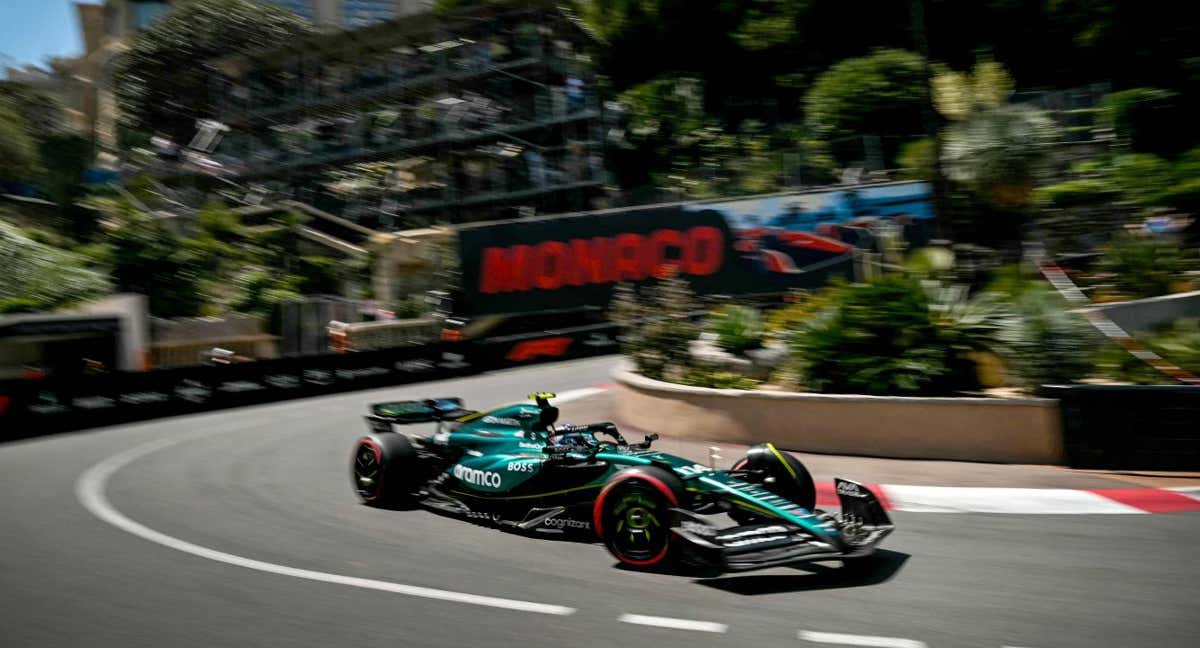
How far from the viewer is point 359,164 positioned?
38438 mm

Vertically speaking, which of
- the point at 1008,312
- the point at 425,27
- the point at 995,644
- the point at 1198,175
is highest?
the point at 425,27

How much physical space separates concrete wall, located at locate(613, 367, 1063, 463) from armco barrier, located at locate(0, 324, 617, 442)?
9325 millimetres

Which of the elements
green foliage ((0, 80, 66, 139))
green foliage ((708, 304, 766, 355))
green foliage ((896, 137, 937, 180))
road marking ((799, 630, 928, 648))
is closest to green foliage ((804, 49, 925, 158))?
green foliage ((896, 137, 937, 180))

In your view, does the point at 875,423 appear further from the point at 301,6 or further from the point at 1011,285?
the point at 301,6

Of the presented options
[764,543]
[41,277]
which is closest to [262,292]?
[41,277]

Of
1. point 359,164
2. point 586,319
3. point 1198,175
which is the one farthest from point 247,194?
point 1198,175

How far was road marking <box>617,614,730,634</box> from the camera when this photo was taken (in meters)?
6.20

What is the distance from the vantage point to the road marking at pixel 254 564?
268 inches

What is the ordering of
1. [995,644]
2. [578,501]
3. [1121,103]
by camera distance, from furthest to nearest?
[1121,103] → [578,501] → [995,644]

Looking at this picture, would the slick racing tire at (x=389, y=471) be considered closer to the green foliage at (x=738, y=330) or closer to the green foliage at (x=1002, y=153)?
the green foliage at (x=738, y=330)

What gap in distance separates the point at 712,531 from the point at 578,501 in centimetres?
155

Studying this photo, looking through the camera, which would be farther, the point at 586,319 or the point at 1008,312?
the point at 586,319

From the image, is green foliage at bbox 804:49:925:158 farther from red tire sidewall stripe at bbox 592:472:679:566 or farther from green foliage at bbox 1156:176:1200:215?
red tire sidewall stripe at bbox 592:472:679:566

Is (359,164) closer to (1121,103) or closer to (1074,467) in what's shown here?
(1121,103)
